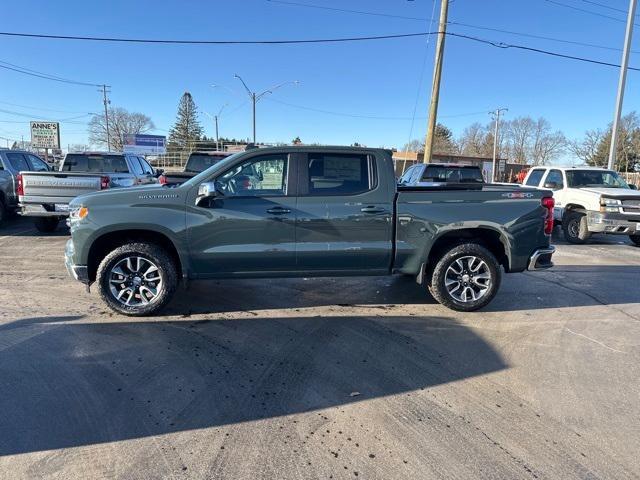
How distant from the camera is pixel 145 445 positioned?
2893mm

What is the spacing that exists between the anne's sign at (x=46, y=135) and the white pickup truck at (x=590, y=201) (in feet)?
210

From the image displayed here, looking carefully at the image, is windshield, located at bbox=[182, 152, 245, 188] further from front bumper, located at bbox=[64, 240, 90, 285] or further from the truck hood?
the truck hood

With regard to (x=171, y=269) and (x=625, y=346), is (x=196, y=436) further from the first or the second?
(x=625, y=346)

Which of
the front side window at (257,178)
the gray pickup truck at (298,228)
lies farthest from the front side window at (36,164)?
the front side window at (257,178)

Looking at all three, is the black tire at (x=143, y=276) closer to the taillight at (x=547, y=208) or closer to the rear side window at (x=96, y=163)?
the taillight at (x=547, y=208)

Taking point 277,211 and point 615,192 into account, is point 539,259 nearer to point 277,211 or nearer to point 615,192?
point 277,211

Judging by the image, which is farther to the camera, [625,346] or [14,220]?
[14,220]

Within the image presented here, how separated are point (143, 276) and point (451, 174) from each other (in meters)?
8.68

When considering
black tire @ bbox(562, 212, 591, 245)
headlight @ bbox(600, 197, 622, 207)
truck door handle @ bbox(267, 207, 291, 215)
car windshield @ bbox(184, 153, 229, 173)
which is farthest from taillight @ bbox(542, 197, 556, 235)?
car windshield @ bbox(184, 153, 229, 173)

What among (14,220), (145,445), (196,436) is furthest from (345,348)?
(14,220)

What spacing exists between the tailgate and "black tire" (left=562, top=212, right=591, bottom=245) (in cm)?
1143

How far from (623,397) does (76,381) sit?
4.36 meters

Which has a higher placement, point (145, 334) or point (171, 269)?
point (171, 269)

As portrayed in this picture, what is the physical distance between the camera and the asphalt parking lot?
9.14 ft
